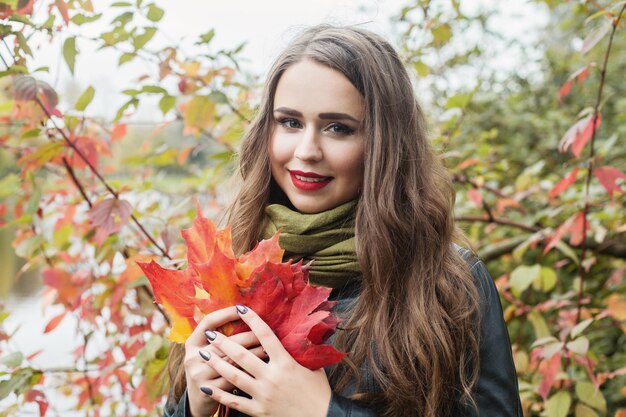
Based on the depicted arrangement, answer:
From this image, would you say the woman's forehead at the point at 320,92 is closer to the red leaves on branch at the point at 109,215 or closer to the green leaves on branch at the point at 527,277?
the red leaves on branch at the point at 109,215

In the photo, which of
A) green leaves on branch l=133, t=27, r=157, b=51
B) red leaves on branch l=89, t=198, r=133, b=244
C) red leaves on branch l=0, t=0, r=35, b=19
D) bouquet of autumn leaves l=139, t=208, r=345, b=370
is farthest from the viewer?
green leaves on branch l=133, t=27, r=157, b=51

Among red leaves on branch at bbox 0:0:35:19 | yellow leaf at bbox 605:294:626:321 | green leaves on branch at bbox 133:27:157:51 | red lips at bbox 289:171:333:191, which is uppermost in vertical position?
red leaves on branch at bbox 0:0:35:19

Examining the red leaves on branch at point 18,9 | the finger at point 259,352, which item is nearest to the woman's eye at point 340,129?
the finger at point 259,352

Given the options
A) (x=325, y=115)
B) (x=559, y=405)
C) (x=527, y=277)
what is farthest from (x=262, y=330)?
(x=527, y=277)

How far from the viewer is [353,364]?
1164 mm

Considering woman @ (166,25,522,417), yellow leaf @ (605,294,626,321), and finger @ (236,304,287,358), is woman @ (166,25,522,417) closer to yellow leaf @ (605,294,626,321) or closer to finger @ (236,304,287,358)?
finger @ (236,304,287,358)

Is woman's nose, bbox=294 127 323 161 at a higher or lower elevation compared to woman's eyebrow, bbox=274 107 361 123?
lower

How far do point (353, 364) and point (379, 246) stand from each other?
247 millimetres

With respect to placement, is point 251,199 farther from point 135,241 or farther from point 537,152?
point 537,152

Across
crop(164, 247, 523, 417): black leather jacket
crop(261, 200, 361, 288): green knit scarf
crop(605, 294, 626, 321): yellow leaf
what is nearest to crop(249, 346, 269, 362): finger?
crop(164, 247, 523, 417): black leather jacket

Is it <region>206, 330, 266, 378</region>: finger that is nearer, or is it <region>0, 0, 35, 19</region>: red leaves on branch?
<region>206, 330, 266, 378</region>: finger

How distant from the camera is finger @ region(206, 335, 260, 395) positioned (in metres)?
0.97

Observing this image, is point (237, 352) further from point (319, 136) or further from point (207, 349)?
point (319, 136)

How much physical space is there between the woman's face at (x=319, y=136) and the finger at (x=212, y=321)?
41 cm
